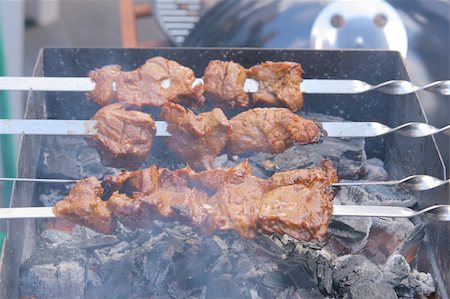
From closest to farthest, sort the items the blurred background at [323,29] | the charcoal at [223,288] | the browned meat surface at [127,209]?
1. the browned meat surface at [127,209]
2. the charcoal at [223,288]
3. the blurred background at [323,29]

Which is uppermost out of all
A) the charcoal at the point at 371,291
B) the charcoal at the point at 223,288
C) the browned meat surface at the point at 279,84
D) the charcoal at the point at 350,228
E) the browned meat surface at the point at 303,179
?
the browned meat surface at the point at 279,84

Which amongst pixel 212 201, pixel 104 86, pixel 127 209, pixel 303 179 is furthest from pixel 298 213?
pixel 104 86

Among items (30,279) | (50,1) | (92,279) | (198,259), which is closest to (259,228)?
(198,259)

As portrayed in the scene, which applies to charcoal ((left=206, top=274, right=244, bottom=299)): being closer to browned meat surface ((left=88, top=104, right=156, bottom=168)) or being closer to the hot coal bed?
the hot coal bed

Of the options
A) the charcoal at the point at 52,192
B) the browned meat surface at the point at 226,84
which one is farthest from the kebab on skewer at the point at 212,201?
the charcoal at the point at 52,192


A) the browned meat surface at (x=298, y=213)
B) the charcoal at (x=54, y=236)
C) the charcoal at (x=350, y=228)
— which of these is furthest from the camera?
the charcoal at (x=54, y=236)

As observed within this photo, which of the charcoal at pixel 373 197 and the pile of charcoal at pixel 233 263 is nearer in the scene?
the pile of charcoal at pixel 233 263

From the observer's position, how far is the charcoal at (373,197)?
2744mm

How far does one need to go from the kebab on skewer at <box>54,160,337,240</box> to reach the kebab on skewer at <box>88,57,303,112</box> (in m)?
0.42

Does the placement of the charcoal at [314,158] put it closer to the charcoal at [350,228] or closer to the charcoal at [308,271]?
→ the charcoal at [350,228]

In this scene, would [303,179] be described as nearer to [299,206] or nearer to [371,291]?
[299,206]

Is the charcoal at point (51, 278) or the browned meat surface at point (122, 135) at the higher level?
the browned meat surface at point (122, 135)

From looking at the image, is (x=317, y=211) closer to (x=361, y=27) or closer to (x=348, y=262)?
(x=348, y=262)

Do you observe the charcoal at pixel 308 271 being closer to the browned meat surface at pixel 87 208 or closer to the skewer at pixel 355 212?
the skewer at pixel 355 212
